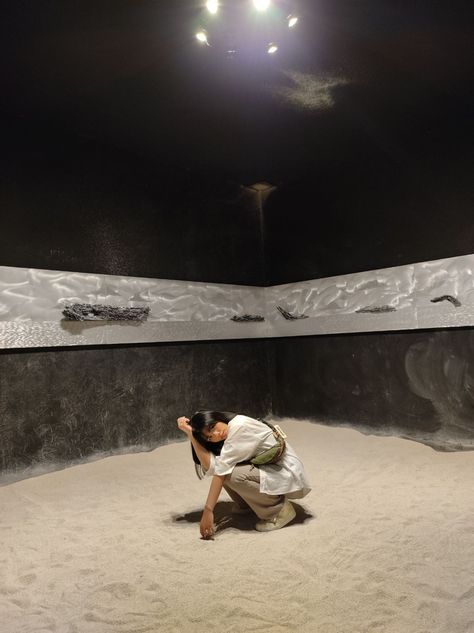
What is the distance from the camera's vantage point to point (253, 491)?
8.79ft

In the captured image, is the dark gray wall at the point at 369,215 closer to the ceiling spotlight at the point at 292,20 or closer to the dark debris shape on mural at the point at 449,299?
the dark debris shape on mural at the point at 449,299

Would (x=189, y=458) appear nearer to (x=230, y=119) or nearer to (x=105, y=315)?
(x=105, y=315)

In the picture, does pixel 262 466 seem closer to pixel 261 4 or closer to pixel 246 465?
pixel 246 465

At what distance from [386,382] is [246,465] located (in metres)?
2.67

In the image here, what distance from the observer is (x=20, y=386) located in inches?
159

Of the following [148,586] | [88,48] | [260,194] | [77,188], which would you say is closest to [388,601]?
[148,586]

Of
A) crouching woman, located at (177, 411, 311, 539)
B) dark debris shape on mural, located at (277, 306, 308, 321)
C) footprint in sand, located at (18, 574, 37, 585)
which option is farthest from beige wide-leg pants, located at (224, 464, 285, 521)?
dark debris shape on mural, located at (277, 306, 308, 321)

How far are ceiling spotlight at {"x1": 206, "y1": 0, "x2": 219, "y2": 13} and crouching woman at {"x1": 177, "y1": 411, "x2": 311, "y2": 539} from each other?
8.95 feet

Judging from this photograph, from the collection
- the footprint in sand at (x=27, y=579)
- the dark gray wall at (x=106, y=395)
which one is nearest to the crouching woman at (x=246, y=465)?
the footprint in sand at (x=27, y=579)

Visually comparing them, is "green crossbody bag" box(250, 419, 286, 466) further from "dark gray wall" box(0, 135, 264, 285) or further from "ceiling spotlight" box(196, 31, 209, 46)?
"ceiling spotlight" box(196, 31, 209, 46)

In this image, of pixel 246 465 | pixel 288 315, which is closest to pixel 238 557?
pixel 246 465

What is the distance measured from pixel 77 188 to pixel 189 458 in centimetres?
283

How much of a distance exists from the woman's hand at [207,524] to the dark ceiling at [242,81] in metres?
3.20

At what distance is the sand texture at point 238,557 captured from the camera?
1877 mm
